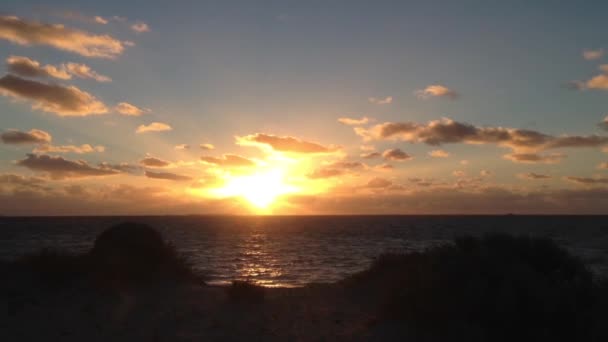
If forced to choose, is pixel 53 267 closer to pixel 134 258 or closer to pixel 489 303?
pixel 134 258

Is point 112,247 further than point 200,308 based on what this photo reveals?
Yes

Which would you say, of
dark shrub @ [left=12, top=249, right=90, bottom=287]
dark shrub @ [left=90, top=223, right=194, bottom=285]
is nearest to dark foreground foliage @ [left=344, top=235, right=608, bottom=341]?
dark shrub @ [left=90, top=223, right=194, bottom=285]

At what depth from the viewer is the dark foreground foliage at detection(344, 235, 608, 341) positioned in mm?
9305

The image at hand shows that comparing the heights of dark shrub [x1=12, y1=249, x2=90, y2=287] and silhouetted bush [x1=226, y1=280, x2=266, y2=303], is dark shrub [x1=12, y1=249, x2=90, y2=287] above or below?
above

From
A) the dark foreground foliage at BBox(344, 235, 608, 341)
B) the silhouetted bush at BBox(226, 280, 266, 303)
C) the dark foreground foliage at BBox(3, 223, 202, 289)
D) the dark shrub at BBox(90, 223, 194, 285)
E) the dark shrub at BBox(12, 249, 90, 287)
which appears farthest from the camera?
the dark shrub at BBox(90, 223, 194, 285)

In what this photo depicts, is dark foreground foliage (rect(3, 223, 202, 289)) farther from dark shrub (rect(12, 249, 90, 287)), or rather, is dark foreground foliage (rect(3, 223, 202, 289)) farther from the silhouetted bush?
the silhouetted bush

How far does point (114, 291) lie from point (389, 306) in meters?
8.31

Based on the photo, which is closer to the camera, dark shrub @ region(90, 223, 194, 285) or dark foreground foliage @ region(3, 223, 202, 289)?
dark foreground foliage @ region(3, 223, 202, 289)

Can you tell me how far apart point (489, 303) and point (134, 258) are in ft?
38.4

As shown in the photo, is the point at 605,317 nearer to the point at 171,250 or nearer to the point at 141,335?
the point at 141,335

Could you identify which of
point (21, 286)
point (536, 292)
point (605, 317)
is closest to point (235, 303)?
point (21, 286)

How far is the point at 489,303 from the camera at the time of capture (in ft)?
32.9

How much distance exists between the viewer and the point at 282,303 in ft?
43.5

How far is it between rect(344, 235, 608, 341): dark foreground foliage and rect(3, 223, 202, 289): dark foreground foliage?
7.78 meters
